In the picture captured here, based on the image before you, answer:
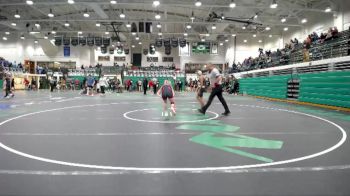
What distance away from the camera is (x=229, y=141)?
6570 millimetres

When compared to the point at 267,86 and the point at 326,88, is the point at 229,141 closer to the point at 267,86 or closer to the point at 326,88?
the point at 326,88

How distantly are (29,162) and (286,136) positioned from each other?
5249 millimetres

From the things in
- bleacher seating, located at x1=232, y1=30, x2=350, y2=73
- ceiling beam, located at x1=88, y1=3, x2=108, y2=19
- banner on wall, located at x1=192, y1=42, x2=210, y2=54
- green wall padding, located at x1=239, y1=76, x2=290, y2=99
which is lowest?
green wall padding, located at x1=239, y1=76, x2=290, y2=99

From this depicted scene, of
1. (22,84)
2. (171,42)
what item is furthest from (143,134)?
(22,84)

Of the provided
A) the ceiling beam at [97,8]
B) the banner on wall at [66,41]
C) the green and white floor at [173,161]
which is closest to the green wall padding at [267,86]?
the green and white floor at [173,161]

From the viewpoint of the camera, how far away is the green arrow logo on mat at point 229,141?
18.6ft

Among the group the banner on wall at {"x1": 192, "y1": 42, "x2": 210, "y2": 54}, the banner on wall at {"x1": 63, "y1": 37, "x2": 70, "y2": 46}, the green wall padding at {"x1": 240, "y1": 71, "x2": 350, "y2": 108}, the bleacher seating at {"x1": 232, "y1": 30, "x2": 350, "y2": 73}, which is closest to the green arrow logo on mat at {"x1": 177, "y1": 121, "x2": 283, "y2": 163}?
the green wall padding at {"x1": 240, "y1": 71, "x2": 350, "y2": 108}

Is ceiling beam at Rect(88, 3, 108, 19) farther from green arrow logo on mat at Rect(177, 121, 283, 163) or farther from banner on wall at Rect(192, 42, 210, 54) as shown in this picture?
green arrow logo on mat at Rect(177, 121, 283, 163)

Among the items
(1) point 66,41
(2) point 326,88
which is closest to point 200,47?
(1) point 66,41

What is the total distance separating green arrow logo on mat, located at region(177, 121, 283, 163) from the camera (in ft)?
18.6

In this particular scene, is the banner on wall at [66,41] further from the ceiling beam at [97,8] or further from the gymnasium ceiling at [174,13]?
the ceiling beam at [97,8]

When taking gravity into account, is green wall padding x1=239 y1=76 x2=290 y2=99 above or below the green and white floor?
above

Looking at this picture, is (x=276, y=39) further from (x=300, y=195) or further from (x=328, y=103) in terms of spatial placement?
(x=300, y=195)

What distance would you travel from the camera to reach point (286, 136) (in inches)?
284
